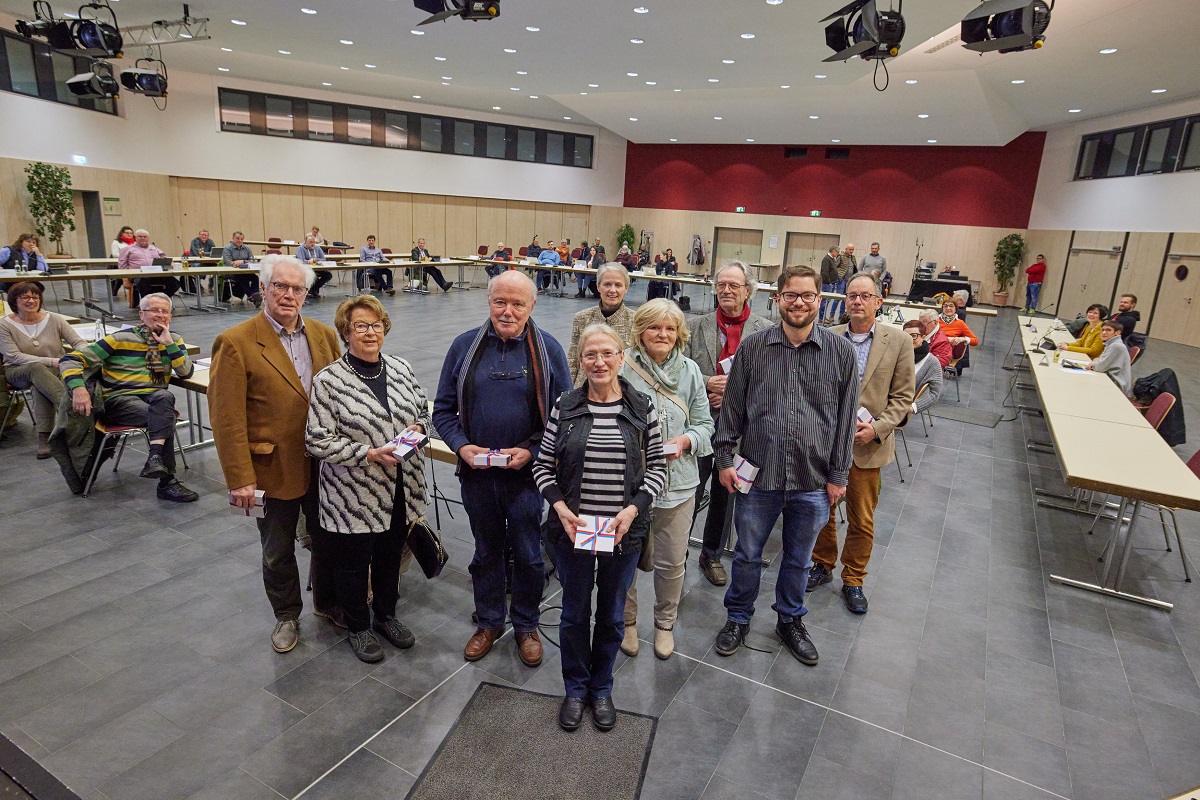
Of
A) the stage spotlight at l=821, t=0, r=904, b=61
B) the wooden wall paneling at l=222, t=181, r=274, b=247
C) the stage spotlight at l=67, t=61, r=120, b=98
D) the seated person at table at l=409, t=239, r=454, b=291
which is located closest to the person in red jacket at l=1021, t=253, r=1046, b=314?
the stage spotlight at l=821, t=0, r=904, b=61

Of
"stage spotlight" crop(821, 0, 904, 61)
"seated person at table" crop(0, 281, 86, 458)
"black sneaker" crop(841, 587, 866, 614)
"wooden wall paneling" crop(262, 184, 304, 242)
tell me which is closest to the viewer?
"black sneaker" crop(841, 587, 866, 614)

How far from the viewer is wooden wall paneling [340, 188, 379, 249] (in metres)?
18.4

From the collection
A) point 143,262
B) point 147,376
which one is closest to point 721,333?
point 147,376

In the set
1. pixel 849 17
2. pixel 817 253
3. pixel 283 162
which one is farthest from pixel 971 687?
pixel 817 253

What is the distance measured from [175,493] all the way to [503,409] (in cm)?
304

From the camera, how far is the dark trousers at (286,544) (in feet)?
9.36

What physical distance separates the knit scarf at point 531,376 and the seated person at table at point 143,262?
10.6 metres

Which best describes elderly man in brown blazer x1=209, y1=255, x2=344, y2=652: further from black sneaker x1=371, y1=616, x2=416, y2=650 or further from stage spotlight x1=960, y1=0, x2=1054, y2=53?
stage spotlight x1=960, y1=0, x2=1054, y2=53

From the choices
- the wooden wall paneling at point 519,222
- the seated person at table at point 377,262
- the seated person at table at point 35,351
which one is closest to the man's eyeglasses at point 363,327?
the seated person at table at point 35,351

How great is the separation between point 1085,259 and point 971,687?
16717 millimetres

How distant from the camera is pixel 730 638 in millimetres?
3115

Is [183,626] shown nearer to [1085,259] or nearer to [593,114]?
[593,114]

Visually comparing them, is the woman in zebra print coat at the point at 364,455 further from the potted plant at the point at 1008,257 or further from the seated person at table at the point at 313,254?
the potted plant at the point at 1008,257

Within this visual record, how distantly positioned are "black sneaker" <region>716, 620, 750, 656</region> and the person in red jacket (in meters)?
17.5
